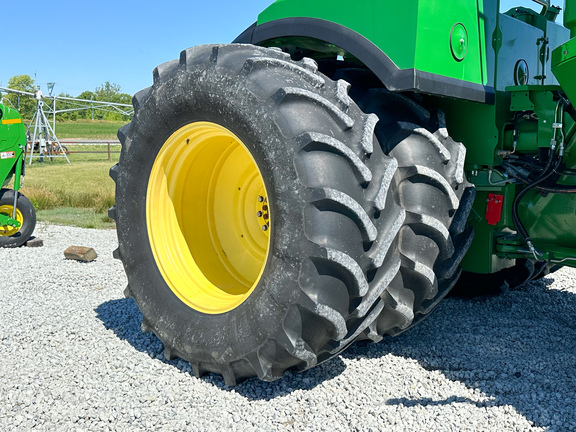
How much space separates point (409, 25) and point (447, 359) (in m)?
1.50

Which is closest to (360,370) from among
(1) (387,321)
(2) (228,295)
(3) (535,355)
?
(1) (387,321)

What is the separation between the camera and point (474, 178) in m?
2.53

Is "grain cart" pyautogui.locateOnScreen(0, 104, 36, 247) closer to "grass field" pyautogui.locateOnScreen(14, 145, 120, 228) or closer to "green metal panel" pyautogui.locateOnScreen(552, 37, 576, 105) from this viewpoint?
"grass field" pyautogui.locateOnScreen(14, 145, 120, 228)

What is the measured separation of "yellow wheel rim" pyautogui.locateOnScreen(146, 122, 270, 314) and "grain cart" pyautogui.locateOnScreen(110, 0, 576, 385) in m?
0.01

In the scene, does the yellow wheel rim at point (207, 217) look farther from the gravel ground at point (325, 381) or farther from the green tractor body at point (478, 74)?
the green tractor body at point (478, 74)

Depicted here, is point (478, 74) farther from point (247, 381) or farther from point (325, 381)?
point (247, 381)

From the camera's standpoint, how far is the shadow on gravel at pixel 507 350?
224cm

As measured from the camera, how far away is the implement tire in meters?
1.99

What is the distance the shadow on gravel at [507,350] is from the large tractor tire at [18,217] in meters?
4.31

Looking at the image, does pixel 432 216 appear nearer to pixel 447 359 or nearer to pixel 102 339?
pixel 447 359

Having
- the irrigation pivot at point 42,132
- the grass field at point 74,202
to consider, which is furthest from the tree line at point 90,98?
the grass field at point 74,202

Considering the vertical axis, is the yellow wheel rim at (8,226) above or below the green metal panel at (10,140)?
below

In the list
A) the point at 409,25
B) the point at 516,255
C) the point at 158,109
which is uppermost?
the point at 409,25

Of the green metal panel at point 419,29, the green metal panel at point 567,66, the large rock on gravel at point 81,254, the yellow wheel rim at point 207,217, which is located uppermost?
the green metal panel at point 419,29
